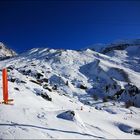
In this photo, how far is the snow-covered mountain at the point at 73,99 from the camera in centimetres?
1259

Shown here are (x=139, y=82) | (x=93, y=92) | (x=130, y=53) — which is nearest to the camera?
(x=93, y=92)

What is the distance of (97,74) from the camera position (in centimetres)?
9612

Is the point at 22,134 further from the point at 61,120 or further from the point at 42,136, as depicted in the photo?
the point at 61,120

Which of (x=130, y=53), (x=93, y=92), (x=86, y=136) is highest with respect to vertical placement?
(x=130, y=53)

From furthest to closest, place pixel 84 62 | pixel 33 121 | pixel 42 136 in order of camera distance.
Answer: pixel 84 62 < pixel 33 121 < pixel 42 136

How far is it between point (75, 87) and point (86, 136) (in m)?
66.4

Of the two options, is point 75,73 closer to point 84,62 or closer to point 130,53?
point 84,62

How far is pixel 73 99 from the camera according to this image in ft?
183

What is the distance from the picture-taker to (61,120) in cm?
1391

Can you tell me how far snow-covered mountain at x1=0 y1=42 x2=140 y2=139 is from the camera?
41.3ft

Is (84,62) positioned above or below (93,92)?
above

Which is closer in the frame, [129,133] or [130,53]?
[129,133]

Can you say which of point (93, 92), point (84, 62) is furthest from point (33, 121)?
point (84, 62)

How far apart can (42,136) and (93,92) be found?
217 feet
